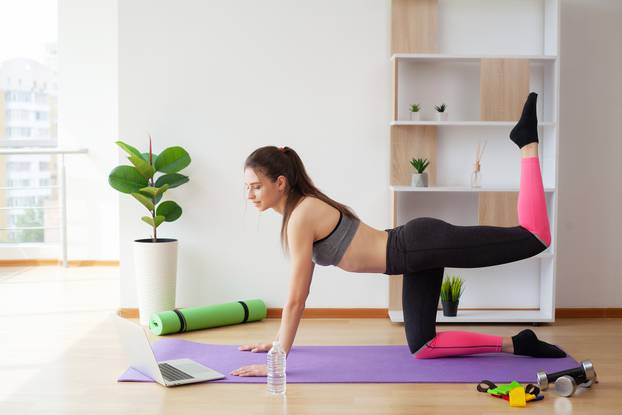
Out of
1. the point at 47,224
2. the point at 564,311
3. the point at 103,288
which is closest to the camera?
the point at 564,311

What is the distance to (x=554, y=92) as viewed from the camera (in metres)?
4.04

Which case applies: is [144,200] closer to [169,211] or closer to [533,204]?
[169,211]

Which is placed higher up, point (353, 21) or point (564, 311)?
point (353, 21)

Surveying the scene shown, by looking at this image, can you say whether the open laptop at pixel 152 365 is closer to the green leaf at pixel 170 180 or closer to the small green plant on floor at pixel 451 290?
the green leaf at pixel 170 180

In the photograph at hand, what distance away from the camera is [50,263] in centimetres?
629

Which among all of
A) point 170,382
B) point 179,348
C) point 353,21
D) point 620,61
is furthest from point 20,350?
point 620,61

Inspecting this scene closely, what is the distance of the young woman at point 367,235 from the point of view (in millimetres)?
2930

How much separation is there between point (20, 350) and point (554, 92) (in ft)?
9.70

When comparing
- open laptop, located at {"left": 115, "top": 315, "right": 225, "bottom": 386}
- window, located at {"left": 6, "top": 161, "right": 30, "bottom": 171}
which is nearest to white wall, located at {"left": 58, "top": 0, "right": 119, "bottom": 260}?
window, located at {"left": 6, "top": 161, "right": 30, "bottom": 171}

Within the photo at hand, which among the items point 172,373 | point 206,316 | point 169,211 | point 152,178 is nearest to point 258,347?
point 172,373

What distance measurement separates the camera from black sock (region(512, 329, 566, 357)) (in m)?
3.23

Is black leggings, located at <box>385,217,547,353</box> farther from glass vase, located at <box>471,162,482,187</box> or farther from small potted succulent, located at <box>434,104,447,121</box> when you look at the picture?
small potted succulent, located at <box>434,104,447,121</box>

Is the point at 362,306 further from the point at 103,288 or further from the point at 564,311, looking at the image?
the point at 103,288

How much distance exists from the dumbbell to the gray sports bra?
866mm
